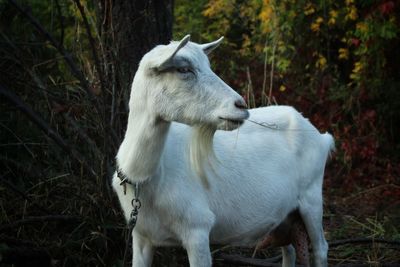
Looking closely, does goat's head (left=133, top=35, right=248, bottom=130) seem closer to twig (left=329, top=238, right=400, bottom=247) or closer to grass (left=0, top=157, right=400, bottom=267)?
grass (left=0, top=157, right=400, bottom=267)

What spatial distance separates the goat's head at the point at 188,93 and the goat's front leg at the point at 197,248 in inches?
25.9

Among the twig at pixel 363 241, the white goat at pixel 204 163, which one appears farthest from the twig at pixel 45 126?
the twig at pixel 363 241

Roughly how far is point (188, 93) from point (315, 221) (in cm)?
174

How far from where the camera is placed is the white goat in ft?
12.7

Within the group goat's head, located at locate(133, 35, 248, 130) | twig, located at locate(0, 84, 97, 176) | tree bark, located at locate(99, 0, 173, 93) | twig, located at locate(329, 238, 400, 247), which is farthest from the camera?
twig, located at locate(329, 238, 400, 247)

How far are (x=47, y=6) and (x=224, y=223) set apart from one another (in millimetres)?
5957

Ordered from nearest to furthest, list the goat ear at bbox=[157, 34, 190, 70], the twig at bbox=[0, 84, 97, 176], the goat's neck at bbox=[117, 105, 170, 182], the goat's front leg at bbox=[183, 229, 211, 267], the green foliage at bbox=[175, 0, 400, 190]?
the goat ear at bbox=[157, 34, 190, 70]
the goat's neck at bbox=[117, 105, 170, 182]
the goat's front leg at bbox=[183, 229, 211, 267]
the twig at bbox=[0, 84, 97, 176]
the green foliage at bbox=[175, 0, 400, 190]

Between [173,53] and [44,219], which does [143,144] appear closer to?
[173,53]

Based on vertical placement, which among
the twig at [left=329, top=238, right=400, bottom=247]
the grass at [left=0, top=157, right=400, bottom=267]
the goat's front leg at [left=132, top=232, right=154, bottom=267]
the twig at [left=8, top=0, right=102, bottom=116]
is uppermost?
the twig at [left=8, top=0, right=102, bottom=116]

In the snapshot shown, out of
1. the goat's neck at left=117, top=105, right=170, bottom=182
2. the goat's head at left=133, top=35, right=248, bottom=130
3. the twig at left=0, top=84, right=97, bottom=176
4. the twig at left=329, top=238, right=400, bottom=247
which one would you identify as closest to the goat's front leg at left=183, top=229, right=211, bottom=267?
the goat's neck at left=117, top=105, right=170, bottom=182

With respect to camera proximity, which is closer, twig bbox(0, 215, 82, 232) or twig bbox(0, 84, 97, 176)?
twig bbox(0, 84, 97, 176)

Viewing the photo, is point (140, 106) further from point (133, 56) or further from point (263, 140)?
point (133, 56)

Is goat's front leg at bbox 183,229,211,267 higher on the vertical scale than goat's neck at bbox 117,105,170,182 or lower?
lower

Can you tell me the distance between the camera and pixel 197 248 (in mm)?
4113
